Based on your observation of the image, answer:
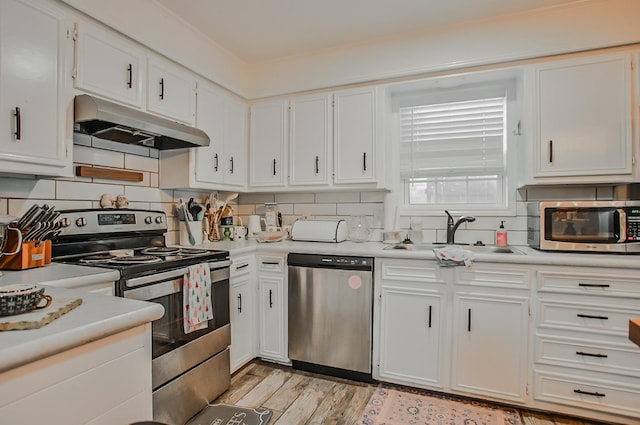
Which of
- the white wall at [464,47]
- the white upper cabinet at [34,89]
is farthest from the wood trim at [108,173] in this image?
the white wall at [464,47]

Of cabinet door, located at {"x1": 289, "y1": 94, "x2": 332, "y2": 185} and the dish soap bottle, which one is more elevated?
cabinet door, located at {"x1": 289, "y1": 94, "x2": 332, "y2": 185}

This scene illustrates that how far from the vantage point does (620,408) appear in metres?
1.96

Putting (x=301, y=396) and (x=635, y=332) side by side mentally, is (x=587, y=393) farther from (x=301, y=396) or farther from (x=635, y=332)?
(x=301, y=396)

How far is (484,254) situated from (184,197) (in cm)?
226

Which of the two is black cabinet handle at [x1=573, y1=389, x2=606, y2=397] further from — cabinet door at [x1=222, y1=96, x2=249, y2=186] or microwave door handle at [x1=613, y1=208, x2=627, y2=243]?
cabinet door at [x1=222, y1=96, x2=249, y2=186]

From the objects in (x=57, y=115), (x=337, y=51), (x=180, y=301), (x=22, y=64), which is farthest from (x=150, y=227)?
(x=337, y=51)

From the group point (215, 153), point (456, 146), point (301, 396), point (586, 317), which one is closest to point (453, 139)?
point (456, 146)

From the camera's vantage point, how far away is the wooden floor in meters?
2.07

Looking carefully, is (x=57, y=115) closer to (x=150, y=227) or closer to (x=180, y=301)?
(x=150, y=227)

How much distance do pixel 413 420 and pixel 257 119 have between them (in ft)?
8.48

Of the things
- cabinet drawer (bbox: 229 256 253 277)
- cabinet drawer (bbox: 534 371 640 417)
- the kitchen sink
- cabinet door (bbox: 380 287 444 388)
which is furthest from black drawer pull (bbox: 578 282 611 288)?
cabinet drawer (bbox: 229 256 253 277)

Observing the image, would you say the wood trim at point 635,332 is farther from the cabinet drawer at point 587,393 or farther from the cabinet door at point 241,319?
the cabinet door at point 241,319

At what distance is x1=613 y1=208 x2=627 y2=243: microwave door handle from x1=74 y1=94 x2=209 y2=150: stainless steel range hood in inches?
104

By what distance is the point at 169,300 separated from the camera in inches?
75.0
